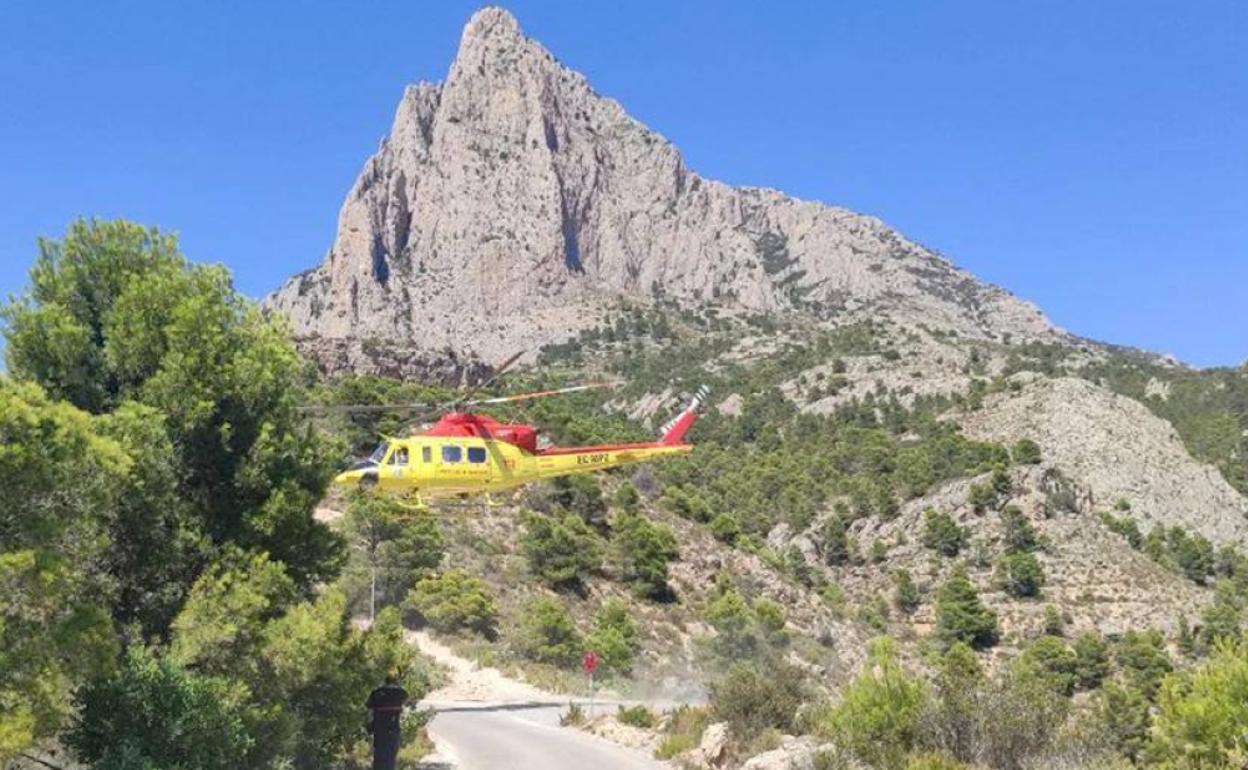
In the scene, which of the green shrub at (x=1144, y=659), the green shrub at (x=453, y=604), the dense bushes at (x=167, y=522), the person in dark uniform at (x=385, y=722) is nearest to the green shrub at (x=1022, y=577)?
the green shrub at (x=1144, y=659)

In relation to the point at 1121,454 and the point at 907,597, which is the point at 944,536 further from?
the point at 1121,454

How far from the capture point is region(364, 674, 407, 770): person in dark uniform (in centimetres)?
1320

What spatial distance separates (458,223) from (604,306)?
3159cm

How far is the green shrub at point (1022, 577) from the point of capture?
62.3 m

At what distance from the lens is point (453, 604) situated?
33.9 metres

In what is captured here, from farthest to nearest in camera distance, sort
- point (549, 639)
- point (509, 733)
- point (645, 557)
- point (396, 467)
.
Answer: point (645, 557)
point (549, 639)
point (396, 467)
point (509, 733)

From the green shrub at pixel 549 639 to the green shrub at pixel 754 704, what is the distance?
16.1 meters

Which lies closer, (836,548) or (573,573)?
(573,573)

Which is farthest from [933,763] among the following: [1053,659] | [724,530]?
[1053,659]

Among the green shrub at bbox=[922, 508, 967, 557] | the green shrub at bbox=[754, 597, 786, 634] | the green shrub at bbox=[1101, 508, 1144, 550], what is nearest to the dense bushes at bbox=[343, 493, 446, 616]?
the green shrub at bbox=[754, 597, 786, 634]

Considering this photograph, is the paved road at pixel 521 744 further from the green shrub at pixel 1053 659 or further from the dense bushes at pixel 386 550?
the green shrub at pixel 1053 659

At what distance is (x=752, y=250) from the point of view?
655 feet

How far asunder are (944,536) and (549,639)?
4571 cm

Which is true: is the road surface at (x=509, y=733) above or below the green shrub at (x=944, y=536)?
below
